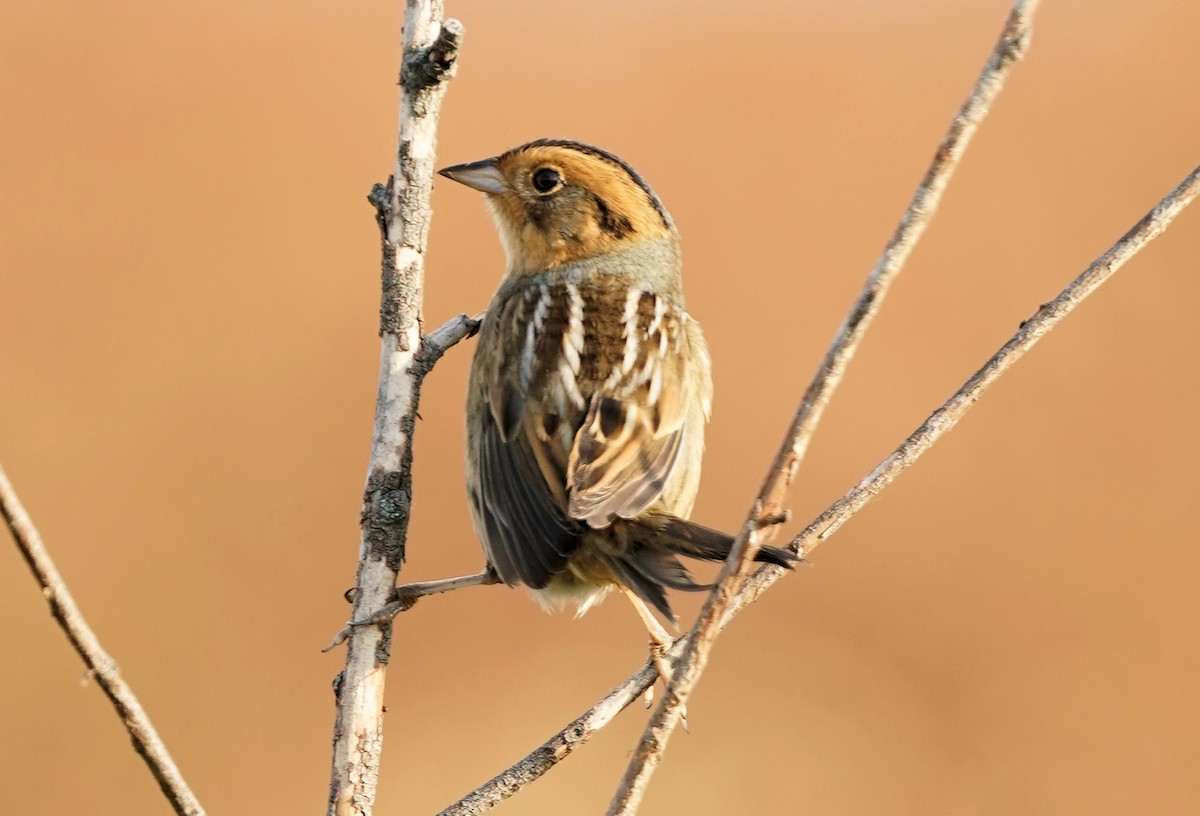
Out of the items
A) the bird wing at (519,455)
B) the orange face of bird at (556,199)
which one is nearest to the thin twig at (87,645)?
the bird wing at (519,455)

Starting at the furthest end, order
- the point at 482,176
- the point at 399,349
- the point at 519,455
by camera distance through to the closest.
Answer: the point at 482,176
the point at 519,455
the point at 399,349

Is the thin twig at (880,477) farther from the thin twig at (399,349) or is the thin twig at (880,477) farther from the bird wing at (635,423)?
the bird wing at (635,423)

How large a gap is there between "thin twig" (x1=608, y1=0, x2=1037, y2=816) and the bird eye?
6.78 feet

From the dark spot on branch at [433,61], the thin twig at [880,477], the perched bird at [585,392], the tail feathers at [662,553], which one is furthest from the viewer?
the perched bird at [585,392]

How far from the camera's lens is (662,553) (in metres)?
2.44

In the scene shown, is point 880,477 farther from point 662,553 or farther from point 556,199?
point 556,199

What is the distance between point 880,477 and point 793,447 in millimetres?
623

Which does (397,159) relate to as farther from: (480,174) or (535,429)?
(480,174)

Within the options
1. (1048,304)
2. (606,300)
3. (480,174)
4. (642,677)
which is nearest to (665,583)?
(642,677)

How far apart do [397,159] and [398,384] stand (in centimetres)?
42

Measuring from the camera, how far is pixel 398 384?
229 centimetres

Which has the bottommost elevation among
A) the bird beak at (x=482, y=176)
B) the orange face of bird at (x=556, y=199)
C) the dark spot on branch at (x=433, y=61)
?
the dark spot on branch at (x=433, y=61)

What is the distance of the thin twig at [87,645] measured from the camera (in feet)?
4.98

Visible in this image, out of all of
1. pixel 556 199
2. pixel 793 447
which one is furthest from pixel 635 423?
pixel 793 447
